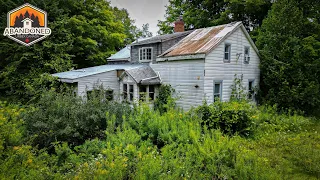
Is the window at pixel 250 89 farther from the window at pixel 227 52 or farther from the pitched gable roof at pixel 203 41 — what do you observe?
the pitched gable roof at pixel 203 41

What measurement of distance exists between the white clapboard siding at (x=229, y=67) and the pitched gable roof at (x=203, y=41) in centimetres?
34

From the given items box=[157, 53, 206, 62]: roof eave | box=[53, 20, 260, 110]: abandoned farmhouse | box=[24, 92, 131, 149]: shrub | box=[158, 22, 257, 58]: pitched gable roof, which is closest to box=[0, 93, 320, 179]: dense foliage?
box=[24, 92, 131, 149]: shrub

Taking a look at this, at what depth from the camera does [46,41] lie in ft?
54.9

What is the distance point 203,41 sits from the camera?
1340 centimetres

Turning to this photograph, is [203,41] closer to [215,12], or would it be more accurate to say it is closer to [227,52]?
[227,52]

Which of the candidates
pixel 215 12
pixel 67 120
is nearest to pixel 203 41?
pixel 67 120

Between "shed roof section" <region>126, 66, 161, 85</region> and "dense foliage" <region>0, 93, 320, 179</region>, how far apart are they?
4.91 m

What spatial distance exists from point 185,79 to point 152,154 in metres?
8.05

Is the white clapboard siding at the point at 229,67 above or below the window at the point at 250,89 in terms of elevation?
above

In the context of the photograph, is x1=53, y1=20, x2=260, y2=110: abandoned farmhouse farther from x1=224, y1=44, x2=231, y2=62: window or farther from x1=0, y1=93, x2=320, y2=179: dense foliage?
x1=0, y1=93, x2=320, y2=179: dense foliage

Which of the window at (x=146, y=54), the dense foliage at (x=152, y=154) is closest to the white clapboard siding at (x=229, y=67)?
the dense foliage at (x=152, y=154)

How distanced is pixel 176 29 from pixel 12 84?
13801mm

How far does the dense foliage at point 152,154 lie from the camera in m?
4.08

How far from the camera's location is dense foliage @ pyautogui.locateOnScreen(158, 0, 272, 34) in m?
21.2
